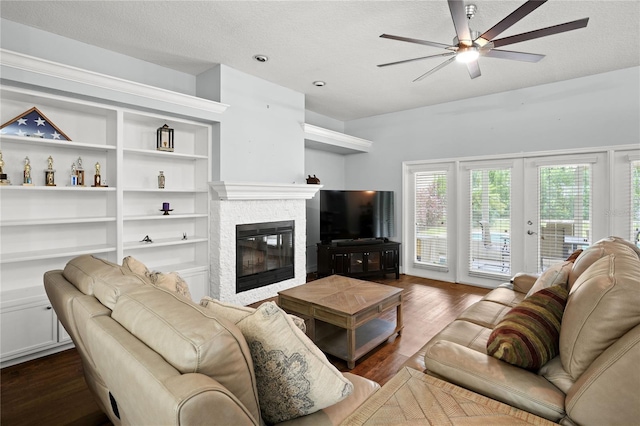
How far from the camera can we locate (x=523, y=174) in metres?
4.53

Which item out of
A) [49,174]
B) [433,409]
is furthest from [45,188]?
[433,409]

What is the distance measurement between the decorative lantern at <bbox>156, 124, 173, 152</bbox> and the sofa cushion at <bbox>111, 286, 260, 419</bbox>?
9.30ft

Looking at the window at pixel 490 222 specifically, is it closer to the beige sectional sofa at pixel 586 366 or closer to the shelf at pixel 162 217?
the beige sectional sofa at pixel 586 366

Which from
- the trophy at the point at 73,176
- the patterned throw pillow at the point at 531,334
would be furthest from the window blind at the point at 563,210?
the trophy at the point at 73,176

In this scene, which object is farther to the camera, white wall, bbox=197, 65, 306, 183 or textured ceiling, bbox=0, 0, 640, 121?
white wall, bbox=197, 65, 306, 183

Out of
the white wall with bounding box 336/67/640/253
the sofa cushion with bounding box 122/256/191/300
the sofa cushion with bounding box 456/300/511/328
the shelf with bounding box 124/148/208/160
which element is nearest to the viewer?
the sofa cushion with bounding box 122/256/191/300

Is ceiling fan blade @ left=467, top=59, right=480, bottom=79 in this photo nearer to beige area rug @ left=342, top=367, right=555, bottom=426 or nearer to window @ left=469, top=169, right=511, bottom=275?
window @ left=469, top=169, right=511, bottom=275

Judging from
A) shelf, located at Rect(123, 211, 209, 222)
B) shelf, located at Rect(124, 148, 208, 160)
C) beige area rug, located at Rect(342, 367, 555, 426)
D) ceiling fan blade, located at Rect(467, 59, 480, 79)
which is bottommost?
beige area rug, located at Rect(342, 367, 555, 426)

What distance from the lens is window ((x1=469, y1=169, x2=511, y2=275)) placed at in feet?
15.4

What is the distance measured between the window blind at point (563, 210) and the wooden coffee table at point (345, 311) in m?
2.69

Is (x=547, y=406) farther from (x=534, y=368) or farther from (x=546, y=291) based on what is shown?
(x=546, y=291)

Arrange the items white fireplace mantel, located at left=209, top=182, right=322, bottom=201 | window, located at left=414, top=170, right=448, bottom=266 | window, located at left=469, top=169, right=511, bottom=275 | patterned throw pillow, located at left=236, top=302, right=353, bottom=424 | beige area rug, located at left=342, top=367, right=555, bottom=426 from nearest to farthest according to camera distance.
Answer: beige area rug, located at left=342, top=367, right=555, bottom=426, patterned throw pillow, located at left=236, top=302, right=353, bottom=424, white fireplace mantel, located at left=209, top=182, right=322, bottom=201, window, located at left=469, top=169, right=511, bottom=275, window, located at left=414, top=170, right=448, bottom=266

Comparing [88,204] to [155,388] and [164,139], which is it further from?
[155,388]

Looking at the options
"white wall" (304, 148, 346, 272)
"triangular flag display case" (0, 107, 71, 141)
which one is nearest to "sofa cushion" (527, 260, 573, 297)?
"white wall" (304, 148, 346, 272)
